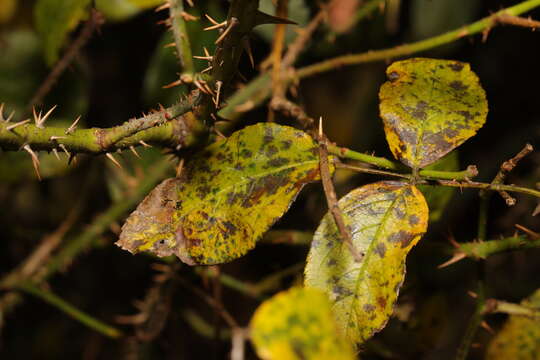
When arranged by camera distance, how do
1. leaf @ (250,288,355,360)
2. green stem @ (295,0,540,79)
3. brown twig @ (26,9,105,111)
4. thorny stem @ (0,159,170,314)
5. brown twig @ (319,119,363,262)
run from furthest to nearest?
thorny stem @ (0,159,170,314) < brown twig @ (26,9,105,111) < green stem @ (295,0,540,79) < brown twig @ (319,119,363,262) < leaf @ (250,288,355,360)

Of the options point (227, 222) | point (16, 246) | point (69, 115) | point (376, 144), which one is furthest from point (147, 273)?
point (227, 222)

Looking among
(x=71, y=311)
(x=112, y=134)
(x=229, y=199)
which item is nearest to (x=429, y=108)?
(x=229, y=199)

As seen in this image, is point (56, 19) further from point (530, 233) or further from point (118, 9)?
point (530, 233)

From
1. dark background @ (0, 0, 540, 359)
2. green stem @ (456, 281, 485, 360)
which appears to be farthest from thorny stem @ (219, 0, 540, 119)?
green stem @ (456, 281, 485, 360)

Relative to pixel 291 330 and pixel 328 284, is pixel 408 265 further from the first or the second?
pixel 291 330

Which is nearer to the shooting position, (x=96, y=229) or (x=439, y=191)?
(x=439, y=191)

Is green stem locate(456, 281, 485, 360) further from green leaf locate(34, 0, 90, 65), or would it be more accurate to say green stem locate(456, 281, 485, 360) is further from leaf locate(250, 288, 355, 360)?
green leaf locate(34, 0, 90, 65)
